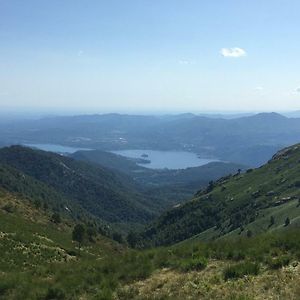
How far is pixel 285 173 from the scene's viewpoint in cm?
18200

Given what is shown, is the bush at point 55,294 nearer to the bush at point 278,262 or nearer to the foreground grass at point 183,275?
the foreground grass at point 183,275

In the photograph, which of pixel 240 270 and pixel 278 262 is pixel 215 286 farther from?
pixel 278 262

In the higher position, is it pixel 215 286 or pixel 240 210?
pixel 215 286

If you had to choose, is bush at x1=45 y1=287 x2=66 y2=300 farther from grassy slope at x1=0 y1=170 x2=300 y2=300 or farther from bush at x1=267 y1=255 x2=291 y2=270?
bush at x1=267 y1=255 x2=291 y2=270

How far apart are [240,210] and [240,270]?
152865 millimetres

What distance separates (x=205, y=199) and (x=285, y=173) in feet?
127

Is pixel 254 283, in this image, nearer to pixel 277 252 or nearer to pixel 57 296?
pixel 277 252

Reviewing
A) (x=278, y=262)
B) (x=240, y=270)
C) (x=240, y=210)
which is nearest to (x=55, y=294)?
(x=240, y=270)

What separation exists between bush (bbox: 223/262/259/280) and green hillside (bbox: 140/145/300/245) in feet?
346

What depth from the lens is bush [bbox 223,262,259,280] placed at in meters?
15.9

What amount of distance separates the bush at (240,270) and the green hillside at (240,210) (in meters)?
105

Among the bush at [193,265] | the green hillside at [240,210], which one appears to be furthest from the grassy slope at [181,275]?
the green hillside at [240,210]

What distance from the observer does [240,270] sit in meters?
16.1

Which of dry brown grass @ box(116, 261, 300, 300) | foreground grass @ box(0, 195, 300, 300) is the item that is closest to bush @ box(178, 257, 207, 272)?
foreground grass @ box(0, 195, 300, 300)
